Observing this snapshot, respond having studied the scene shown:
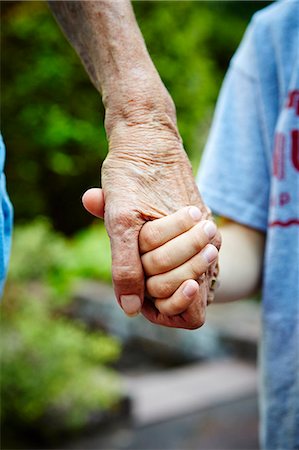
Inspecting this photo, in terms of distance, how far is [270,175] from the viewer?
1797 millimetres

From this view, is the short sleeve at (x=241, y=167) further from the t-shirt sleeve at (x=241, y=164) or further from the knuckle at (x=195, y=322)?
the knuckle at (x=195, y=322)

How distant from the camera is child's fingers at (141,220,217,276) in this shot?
1.18 metres

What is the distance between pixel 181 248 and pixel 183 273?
0.14 feet

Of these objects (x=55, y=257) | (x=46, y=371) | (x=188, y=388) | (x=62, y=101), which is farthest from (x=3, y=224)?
(x=62, y=101)

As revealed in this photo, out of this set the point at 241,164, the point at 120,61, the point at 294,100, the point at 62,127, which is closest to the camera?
the point at 120,61

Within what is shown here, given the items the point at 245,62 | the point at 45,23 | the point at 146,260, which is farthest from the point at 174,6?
the point at 146,260

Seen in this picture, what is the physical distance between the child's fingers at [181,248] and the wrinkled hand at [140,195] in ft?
0.11

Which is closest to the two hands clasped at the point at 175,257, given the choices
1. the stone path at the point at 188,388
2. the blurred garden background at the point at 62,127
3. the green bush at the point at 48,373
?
the green bush at the point at 48,373

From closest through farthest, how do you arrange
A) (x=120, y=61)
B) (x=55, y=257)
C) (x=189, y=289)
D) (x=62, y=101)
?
(x=189, y=289)
(x=120, y=61)
(x=55, y=257)
(x=62, y=101)

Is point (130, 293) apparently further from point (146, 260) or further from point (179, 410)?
point (179, 410)

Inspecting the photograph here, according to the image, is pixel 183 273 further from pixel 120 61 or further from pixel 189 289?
pixel 120 61

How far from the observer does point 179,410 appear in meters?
4.93

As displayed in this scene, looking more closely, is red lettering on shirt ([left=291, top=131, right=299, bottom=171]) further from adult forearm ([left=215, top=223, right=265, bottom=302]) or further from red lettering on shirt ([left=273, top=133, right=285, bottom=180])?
adult forearm ([left=215, top=223, right=265, bottom=302])

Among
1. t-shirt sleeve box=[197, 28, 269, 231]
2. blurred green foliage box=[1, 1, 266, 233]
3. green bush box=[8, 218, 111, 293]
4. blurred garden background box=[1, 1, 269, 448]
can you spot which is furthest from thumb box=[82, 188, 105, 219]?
blurred green foliage box=[1, 1, 266, 233]
